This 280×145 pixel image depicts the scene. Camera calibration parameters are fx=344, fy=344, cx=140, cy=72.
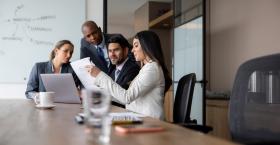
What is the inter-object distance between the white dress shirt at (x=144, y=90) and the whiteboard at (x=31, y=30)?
159 centimetres

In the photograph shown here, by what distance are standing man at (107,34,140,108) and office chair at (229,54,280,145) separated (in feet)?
4.31

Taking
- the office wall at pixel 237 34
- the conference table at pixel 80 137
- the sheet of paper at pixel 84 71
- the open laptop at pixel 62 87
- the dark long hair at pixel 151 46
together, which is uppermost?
the office wall at pixel 237 34

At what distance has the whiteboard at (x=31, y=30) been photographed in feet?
11.1

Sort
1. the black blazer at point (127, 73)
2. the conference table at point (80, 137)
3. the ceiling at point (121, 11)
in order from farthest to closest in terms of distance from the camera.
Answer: the ceiling at point (121, 11) < the black blazer at point (127, 73) < the conference table at point (80, 137)

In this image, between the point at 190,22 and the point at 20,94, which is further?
the point at 190,22

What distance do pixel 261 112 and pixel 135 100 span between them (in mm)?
946

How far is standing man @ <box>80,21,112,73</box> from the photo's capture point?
2840 mm

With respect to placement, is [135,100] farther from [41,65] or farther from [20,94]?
[20,94]

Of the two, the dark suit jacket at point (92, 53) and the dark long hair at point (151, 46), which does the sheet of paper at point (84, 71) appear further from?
the dark suit jacket at point (92, 53)

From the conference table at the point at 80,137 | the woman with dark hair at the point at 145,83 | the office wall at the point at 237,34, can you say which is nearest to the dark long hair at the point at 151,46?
the woman with dark hair at the point at 145,83

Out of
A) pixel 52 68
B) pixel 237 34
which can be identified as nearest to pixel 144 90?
pixel 52 68

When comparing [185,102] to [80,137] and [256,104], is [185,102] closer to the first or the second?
[256,104]

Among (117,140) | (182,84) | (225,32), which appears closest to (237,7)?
(225,32)

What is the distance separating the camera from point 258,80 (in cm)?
121
